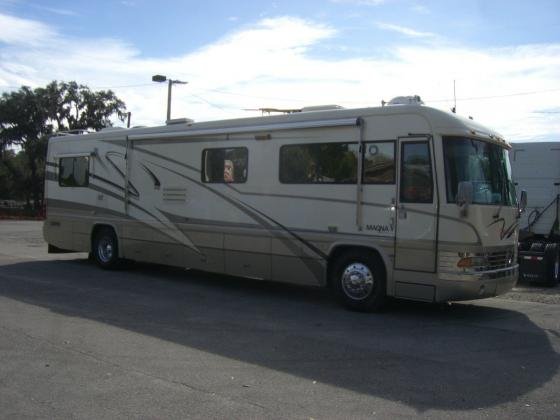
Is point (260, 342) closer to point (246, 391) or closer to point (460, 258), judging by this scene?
point (246, 391)

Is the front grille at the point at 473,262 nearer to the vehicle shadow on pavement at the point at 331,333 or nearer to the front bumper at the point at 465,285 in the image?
the front bumper at the point at 465,285

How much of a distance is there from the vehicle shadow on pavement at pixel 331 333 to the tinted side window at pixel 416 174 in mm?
1784

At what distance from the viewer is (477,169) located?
332 inches

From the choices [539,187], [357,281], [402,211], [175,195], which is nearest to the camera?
[402,211]

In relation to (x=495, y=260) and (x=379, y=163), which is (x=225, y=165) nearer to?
(x=379, y=163)

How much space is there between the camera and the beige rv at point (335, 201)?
8.23 meters

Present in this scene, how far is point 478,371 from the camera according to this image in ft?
19.9

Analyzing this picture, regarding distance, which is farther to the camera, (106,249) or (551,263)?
(106,249)

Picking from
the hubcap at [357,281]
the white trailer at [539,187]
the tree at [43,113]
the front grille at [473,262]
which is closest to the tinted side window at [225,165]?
the hubcap at [357,281]

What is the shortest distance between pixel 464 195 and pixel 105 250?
8.55 meters

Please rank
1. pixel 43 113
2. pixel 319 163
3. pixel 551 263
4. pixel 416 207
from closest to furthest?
pixel 416 207, pixel 319 163, pixel 551 263, pixel 43 113

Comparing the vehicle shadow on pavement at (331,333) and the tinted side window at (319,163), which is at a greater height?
the tinted side window at (319,163)

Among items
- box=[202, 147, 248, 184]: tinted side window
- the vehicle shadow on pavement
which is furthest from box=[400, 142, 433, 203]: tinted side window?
box=[202, 147, 248, 184]: tinted side window

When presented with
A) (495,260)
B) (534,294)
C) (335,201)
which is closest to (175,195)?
(335,201)
